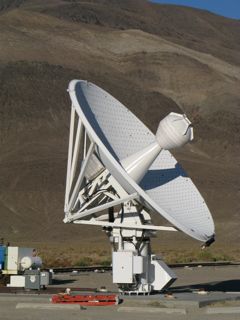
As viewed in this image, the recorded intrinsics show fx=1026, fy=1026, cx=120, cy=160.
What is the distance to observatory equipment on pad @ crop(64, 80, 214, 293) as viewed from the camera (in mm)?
36250

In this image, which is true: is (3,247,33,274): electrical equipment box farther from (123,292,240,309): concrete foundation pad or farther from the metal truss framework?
(123,292,240,309): concrete foundation pad

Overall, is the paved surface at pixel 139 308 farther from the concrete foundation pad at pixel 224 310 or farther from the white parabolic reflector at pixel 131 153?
the white parabolic reflector at pixel 131 153

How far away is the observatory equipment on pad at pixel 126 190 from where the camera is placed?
119ft

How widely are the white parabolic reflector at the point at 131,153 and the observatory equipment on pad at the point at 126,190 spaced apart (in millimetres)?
37

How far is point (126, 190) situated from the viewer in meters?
36.2

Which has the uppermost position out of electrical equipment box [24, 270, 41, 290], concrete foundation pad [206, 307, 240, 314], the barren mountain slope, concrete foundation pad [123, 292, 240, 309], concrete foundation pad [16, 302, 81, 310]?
the barren mountain slope

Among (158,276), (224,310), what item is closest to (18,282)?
(158,276)

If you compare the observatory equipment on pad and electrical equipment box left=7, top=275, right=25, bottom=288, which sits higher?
the observatory equipment on pad

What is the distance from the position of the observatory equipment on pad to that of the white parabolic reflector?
0.12 feet

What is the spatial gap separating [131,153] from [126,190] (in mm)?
2891

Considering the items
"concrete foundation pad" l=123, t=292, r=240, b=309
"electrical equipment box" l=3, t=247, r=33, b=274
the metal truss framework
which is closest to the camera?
"concrete foundation pad" l=123, t=292, r=240, b=309

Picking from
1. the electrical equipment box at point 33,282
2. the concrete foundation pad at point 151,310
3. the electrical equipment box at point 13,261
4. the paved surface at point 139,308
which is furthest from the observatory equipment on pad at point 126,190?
the electrical equipment box at point 13,261

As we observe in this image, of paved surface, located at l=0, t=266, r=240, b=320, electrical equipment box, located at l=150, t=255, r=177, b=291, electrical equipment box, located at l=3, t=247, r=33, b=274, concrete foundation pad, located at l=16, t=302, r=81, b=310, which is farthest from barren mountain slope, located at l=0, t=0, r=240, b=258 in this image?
concrete foundation pad, located at l=16, t=302, r=81, b=310

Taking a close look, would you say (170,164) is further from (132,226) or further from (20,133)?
A: (20,133)
